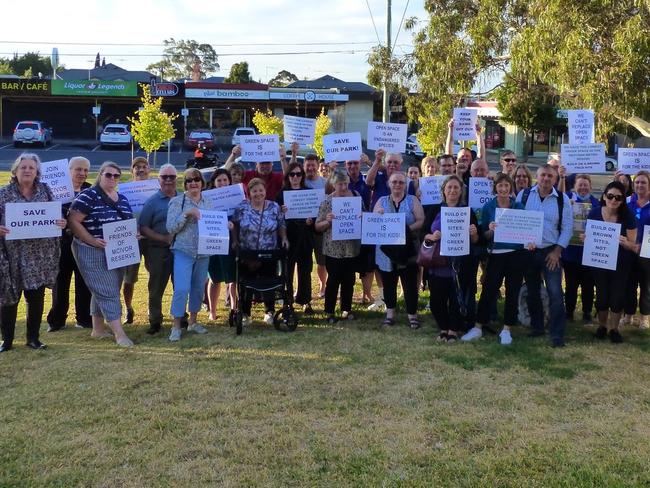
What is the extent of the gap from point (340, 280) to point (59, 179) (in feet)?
10.9

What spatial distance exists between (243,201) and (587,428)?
432cm

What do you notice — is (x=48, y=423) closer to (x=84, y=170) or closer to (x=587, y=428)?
(x=84, y=170)

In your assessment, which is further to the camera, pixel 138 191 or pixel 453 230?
pixel 138 191

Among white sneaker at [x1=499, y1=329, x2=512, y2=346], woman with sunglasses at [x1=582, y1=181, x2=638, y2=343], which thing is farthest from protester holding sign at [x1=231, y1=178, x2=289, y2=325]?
woman with sunglasses at [x1=582, y1=181, x2=638, y2=343]

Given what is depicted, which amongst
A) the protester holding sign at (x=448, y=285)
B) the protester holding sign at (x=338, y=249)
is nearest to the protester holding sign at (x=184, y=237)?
the protester holding sign at (x=338, y=249)

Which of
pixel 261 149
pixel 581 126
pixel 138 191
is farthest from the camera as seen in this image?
pixel 581 126

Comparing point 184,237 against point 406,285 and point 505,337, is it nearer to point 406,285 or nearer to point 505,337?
point 406,285

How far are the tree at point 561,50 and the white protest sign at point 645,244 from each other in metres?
3.69

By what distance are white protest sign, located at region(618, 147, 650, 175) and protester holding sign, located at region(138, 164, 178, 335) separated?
17.8ft

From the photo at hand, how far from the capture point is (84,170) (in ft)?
23.4

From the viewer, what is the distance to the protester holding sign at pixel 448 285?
6777 millimetres

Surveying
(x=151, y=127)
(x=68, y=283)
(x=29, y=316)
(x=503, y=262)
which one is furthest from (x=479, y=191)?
(x=151, y=127)

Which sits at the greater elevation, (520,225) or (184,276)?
(520,225)

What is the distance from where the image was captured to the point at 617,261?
6773 millimetres
